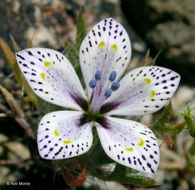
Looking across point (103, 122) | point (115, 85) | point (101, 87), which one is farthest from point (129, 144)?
point (101, 87)

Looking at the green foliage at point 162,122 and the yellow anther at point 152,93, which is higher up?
the yellow anther at point 152,93

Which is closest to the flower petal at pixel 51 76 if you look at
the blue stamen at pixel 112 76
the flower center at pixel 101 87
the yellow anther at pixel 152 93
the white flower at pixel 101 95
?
the white flower at pixel 101 95

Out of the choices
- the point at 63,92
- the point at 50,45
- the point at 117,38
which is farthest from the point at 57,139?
the point at 50,45

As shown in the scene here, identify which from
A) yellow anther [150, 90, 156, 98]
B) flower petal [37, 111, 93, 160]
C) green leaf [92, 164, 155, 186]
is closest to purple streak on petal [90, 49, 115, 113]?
flower petal [37, 111, 93, 160]

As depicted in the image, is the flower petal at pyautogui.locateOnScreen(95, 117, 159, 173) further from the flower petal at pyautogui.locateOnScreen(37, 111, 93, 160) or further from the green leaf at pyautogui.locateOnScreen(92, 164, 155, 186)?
the green leaf at pyautogui.locateOnScreen(92, 164, 155, 186)

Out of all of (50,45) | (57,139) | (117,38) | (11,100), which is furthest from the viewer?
(50,45)

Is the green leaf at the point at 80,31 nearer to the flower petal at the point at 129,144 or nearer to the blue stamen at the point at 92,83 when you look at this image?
the blue stamen at the point at 92,83

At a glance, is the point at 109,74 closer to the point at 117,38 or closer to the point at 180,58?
the point at 117,38
